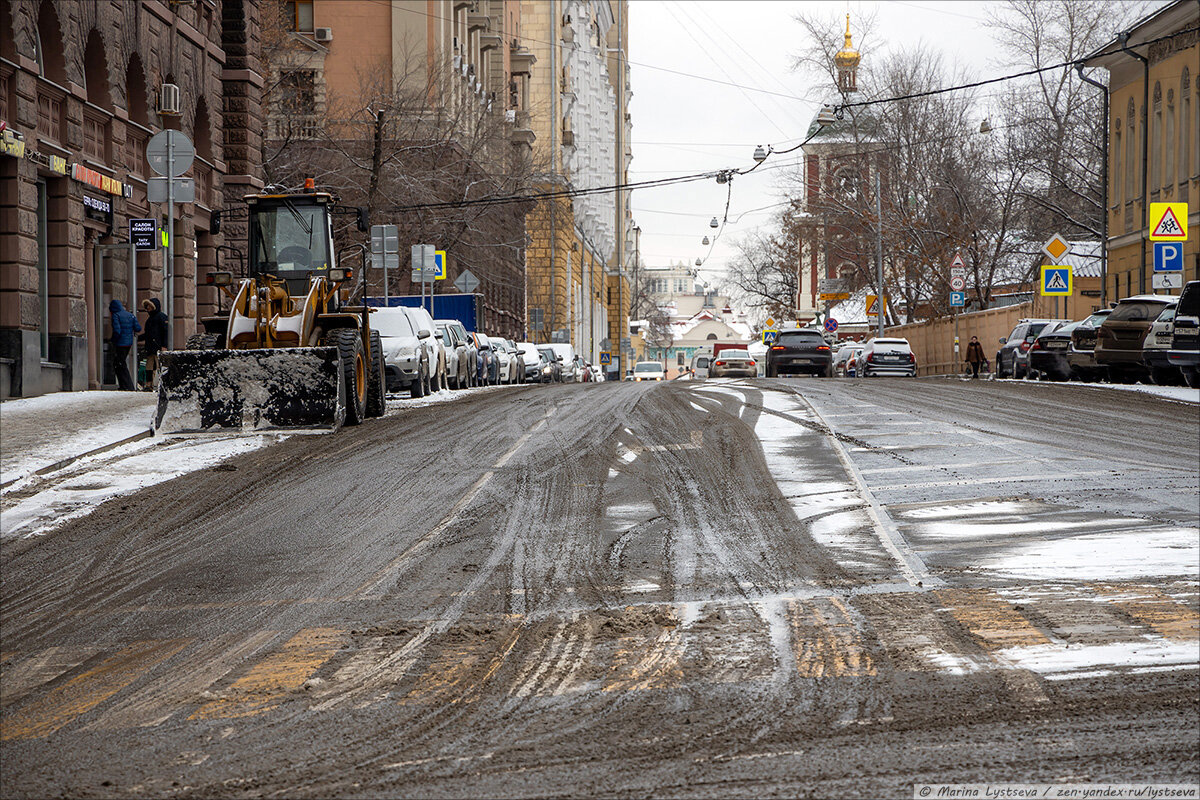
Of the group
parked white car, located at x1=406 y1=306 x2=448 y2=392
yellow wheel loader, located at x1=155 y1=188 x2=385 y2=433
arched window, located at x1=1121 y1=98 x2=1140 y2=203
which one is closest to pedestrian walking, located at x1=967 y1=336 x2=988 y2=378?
arched window, located at x1=1121 y1=98 x2=1140 y2=203

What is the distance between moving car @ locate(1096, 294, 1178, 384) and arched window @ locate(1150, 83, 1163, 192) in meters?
18.6

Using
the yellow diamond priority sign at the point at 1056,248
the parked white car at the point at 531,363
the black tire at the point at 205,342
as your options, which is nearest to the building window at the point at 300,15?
Answer: the parked white car at the point at 531,363

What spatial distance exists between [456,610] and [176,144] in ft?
43.2

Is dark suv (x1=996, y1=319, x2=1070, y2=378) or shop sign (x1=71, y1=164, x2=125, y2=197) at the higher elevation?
shop sign (x1=71, y1=164, x2=125, y2=197)

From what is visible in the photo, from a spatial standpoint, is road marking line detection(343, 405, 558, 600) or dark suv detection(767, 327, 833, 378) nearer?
road marking line detection(343, 405, 558, 600)

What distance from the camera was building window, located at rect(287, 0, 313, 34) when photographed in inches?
1964

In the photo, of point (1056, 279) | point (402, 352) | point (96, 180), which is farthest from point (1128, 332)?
point (96, 180)

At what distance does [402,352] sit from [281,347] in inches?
298

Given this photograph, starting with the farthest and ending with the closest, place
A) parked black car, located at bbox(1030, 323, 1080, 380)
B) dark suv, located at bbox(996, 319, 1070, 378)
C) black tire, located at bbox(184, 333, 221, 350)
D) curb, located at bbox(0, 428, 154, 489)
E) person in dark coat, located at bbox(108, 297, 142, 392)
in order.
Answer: dark suv, located at bbox(996, 319, 1070, 378) < parked black car, located at bbox(1030, 323, 1080, 380) < person in dark coat, located at bbox(108, 297, 142, 392) < black tire, located at bbox(184, 333, 221, 350) < curb, located at bbox(0, 428, 154, 489)

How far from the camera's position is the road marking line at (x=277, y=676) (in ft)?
18.1

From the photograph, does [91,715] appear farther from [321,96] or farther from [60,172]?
[321,96]

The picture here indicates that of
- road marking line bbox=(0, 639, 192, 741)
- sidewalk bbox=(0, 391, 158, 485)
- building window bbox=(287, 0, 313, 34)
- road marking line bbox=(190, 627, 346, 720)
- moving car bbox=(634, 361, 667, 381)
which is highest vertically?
building window bbox=(287, 0, 313, 34)

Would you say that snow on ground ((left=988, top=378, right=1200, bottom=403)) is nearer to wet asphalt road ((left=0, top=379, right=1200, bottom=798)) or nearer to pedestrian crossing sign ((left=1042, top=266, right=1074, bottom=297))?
pedestrian crossing sign ((left=1042, top=266, right=1074, bottom=297))

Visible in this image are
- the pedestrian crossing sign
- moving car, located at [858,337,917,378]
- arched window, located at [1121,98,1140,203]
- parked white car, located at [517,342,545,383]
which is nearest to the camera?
the pedestrian crossing sign
